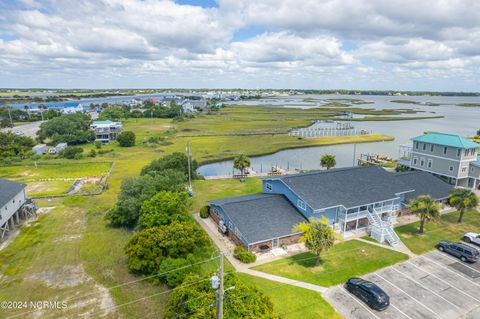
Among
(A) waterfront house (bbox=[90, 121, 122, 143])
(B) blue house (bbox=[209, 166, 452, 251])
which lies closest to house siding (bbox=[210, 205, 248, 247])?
(B) blue house (bbox=[209, 166, 452, 251])

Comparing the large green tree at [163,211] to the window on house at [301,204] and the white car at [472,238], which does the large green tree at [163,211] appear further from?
the white car at [472,238]

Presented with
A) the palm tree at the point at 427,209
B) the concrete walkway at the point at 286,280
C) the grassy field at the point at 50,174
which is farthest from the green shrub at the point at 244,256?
the grassy field at the point at 50,174

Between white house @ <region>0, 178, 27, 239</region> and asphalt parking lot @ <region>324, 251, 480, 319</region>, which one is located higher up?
white house @ <region>0, 178, 27, 239</region>

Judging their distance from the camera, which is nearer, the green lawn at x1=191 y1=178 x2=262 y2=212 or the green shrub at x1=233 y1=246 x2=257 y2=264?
the green shrub at x1=233 y1=246 x2=257 y2=264

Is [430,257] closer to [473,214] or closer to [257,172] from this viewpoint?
[473,214]

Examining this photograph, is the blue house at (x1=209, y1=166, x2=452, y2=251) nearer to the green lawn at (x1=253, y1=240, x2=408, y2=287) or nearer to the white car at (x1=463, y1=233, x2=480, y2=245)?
the green lawn at (x1=253, y1=240, x2=408, y2=287)

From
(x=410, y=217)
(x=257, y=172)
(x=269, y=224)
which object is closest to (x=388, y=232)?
(x=410, y=217)
